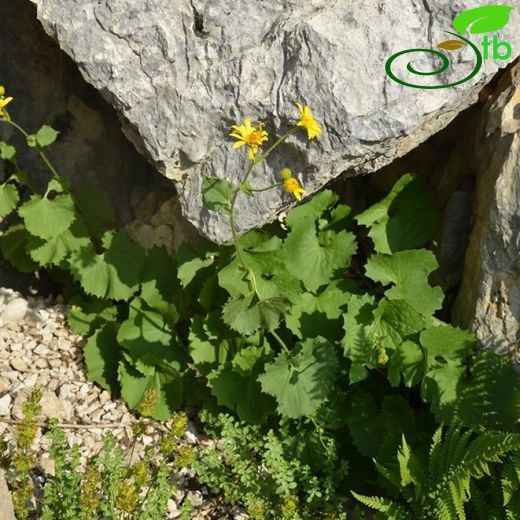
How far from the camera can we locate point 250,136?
2807mm

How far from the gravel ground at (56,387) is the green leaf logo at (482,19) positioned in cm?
199

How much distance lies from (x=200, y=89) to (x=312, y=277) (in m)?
0.87

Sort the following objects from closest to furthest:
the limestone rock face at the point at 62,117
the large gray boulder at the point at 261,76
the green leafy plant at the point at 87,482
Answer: the green leafy plant at the point at 87,482, the large gray boulder at the point at 261,76, the limestone rock face at the point at 62,117

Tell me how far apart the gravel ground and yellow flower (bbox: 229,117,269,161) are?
1.37 m

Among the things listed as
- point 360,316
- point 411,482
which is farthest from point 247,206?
point 411,482

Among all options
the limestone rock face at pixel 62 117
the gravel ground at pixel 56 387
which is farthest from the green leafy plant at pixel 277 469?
the limestone rock face at pixel 62 117

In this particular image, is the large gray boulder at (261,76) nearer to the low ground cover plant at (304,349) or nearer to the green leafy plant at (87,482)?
the low ground cover plant at (304,349)

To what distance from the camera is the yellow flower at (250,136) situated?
2.80m

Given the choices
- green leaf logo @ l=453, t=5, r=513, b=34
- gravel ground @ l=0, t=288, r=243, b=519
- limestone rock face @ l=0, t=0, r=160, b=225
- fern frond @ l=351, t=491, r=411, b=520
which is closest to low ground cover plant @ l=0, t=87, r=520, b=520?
fern frond @ l=351, t=491, r=411, b=520

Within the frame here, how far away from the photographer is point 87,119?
4094 millimetres

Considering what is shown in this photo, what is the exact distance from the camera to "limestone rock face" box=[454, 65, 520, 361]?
2.99 metres

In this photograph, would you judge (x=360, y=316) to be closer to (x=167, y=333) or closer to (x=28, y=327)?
(x=167, y=333)

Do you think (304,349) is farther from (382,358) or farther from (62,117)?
(62,117)

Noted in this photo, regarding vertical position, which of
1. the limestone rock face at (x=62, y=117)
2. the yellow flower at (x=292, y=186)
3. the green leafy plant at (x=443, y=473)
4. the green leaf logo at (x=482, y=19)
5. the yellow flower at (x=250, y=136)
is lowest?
the green leafy plant at (x=443, y=473)
